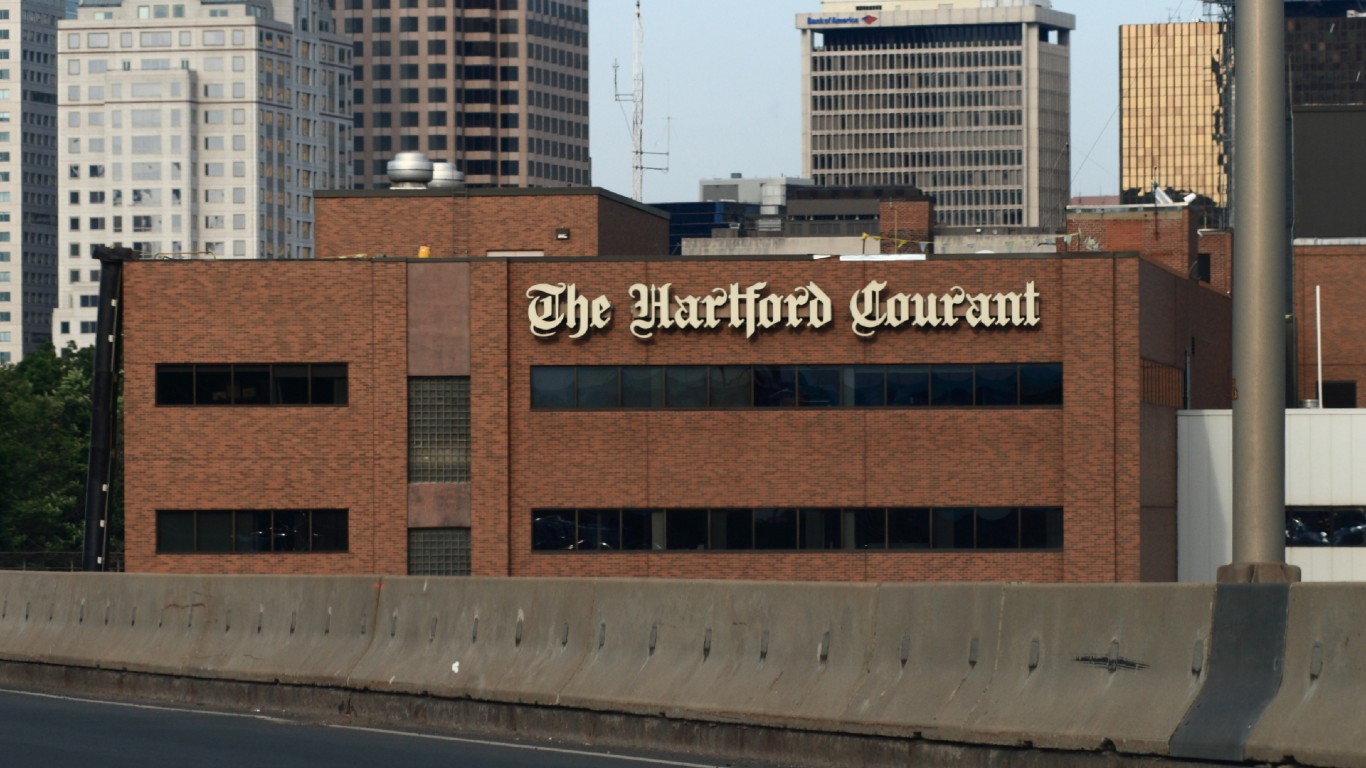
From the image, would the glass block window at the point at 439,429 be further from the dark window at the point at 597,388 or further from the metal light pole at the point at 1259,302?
the metal light pole at the point at 1259,302

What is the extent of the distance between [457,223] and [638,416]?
333 inches

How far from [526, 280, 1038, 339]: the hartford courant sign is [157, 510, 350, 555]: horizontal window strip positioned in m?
6.48

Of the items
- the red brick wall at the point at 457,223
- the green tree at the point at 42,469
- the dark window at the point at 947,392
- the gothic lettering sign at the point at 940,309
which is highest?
the red brick wall at the point at 457,223

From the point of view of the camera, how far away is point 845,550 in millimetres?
49562

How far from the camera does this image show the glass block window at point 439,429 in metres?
49.8

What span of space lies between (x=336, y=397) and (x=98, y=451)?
6.60 meters

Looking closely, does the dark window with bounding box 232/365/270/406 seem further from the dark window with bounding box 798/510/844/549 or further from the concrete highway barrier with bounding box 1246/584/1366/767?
the concrete highway barrier with bounding box 1246/584/1366/767

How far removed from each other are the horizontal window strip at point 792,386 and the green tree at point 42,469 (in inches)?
2814

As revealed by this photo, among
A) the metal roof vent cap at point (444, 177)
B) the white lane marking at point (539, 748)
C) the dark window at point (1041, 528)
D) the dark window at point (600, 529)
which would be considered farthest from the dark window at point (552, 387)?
the white lane marking at point (539, 748)

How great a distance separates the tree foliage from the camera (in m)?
116

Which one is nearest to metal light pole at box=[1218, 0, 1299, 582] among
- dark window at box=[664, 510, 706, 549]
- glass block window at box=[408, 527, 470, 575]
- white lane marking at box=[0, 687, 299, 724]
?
white lane marking at box=[0, 687, 299, 724]

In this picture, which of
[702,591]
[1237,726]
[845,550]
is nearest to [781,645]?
[702,591]

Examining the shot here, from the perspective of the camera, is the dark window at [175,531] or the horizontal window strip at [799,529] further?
the dark window at [175,531]

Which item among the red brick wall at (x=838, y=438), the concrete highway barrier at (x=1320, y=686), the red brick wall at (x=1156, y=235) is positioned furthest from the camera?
the red brick wall at (x=1156, y=235)
